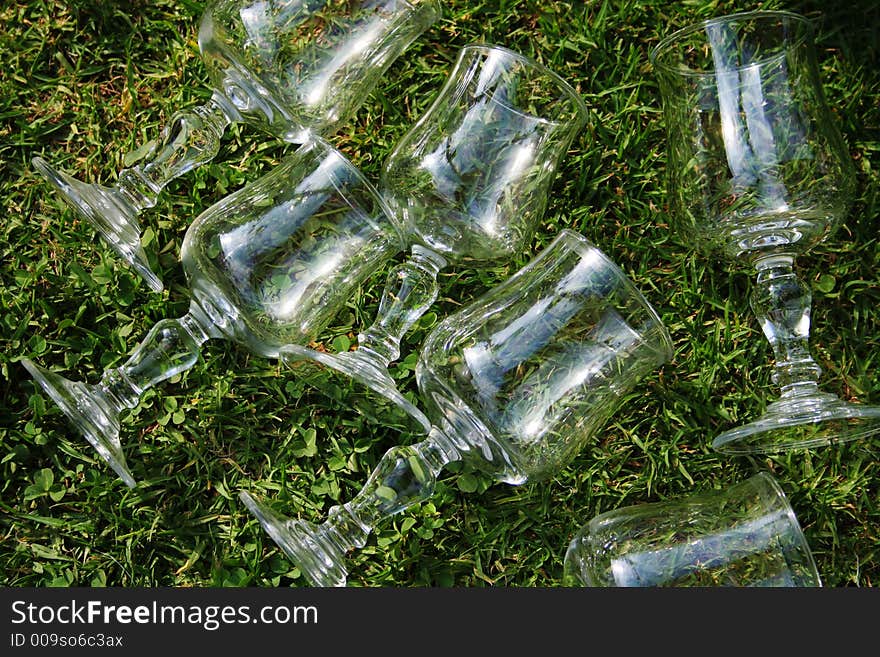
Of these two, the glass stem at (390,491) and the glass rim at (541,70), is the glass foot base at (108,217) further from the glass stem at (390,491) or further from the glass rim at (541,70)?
the glass rim at (541,70)

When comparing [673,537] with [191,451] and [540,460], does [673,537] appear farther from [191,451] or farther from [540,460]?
[191,451]

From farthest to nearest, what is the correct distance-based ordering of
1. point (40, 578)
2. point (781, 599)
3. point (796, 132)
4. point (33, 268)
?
point (33, 268) < point (40, 578) < point (796, 132) < point (781, 599)

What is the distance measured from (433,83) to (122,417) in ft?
3.10

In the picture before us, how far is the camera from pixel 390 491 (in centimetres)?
159

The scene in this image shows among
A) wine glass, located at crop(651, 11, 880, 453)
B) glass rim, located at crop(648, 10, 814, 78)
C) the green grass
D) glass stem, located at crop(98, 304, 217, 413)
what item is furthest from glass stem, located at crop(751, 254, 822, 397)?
glass stem, located at crop(98, 304, 217, 413)

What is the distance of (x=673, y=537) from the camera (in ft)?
4.78

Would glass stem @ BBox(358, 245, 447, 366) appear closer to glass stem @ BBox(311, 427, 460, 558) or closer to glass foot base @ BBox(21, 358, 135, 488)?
glass stem @ BBox(311, 427, 460, 558)

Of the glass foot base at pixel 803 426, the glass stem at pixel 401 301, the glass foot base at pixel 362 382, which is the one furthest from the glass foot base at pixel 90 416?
the glass foot base at pixel 803 426

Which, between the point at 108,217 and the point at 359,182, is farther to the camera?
the point at 108,217

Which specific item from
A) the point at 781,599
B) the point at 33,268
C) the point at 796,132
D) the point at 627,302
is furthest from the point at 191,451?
the point at 796,132

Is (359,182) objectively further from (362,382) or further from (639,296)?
(639,296)

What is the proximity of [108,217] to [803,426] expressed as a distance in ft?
4.35

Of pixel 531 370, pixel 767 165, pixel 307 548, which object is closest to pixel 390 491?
pixel 307 548

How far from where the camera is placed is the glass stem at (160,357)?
63.8 inches
